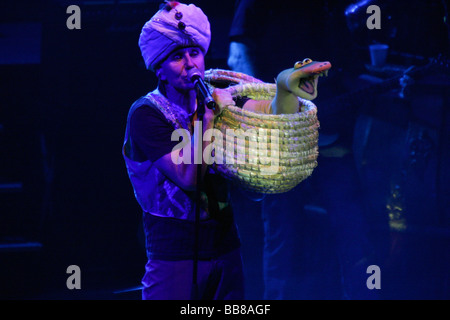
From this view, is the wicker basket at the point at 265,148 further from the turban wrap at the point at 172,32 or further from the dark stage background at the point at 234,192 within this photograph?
the dark stage background at the point at 234,192

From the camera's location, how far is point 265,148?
1.67 m

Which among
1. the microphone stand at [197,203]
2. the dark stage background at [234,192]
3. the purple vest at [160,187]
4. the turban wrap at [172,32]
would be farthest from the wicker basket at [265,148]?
the dark stage background at [234,192]

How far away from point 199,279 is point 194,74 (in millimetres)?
725

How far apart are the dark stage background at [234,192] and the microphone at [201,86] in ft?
4.71

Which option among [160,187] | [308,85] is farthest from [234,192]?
[308,85]

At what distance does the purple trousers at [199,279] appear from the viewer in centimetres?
184

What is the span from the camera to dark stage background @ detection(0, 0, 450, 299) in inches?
124

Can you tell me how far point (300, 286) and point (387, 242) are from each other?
665 millimetres

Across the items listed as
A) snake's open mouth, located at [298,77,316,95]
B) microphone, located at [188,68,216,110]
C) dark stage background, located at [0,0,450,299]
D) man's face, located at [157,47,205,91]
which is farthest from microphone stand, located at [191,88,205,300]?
dark stage background, located at [0,0,450,299]

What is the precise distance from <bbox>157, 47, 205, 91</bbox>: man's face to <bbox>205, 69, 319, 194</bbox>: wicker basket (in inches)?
7.8

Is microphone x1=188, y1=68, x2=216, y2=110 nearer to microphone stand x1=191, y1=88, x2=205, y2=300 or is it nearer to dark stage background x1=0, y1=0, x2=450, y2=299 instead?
microphone stand x1=191, y1=88, x2=205, y2=300

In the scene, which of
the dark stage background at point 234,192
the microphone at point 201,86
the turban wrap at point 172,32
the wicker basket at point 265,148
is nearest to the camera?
the microphone at point 201,86
